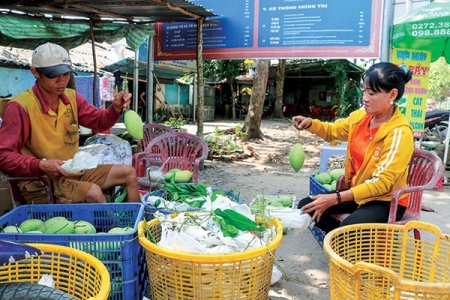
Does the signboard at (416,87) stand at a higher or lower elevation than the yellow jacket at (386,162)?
higher

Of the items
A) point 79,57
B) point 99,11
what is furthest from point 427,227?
point 79,57

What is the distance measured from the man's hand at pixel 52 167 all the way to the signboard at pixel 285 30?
3.90 meters

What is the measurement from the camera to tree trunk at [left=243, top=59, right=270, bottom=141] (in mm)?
10375

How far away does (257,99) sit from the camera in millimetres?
10867

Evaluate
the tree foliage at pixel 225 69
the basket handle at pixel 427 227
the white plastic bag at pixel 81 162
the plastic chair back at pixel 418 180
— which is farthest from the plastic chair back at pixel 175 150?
the tree foliage at pixel 225 69

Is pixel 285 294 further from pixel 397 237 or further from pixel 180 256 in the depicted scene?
pixel 180 256

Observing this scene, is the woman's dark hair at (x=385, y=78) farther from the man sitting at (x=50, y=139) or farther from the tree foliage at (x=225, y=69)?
the tree foliage at (x=225, y=69)

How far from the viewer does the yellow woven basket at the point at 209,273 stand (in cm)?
169

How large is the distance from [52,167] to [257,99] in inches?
343

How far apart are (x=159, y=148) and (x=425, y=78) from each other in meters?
4.04

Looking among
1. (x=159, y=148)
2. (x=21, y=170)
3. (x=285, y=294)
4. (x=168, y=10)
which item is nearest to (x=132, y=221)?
(x=21, y=170)

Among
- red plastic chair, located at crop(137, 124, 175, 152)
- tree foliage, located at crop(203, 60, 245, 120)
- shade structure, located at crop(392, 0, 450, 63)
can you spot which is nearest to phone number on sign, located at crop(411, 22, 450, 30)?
shade structure, located at crop(392, 0, 450, 63)

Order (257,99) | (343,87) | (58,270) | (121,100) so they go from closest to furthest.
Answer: (58,270)
(121,100)
(257,99)
(343,87)

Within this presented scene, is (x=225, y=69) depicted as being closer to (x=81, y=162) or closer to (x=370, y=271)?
(x=81, y=162)
